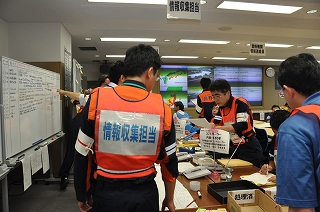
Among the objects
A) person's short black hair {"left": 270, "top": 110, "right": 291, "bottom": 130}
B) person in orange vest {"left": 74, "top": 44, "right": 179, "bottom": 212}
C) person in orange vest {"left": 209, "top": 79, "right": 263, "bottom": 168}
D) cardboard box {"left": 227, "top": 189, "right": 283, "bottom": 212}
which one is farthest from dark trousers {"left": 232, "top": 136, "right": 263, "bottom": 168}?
person in orange vest {"left": 74, "top": 44, "right": 179, "bottom": 212}

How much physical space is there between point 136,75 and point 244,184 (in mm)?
1093

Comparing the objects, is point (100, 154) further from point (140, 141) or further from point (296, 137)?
point (296, 137)

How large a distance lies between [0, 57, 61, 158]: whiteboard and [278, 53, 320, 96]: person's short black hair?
2.15m

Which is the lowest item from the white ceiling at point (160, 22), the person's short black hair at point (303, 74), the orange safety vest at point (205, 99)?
the orange safety vest at point (205, 99)

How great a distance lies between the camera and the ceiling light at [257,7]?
343 cm

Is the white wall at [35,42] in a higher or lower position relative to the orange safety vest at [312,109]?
higher

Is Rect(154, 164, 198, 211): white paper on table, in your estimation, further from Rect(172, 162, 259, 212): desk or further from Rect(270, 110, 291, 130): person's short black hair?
Rect(270, 110, 291, 130): person's short black hair

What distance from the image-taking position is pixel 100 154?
45.0 inches

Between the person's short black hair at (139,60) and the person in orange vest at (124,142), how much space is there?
0.06 meters

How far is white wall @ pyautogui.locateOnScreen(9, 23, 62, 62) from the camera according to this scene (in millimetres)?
4230

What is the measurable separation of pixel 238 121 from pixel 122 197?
163 cm

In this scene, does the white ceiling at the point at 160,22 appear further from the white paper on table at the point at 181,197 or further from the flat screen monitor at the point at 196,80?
the flat screen monitor at the point at 196,80

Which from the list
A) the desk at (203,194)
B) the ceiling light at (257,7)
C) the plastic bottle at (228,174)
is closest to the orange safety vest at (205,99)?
the ceiling light at (257,7)

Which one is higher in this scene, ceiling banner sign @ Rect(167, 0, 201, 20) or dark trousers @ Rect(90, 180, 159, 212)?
ceiling banner sign @ Rect(167, 0, 201, 20)
